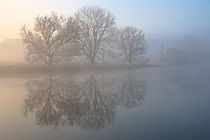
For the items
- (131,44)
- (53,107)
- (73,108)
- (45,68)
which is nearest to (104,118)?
(73,108)

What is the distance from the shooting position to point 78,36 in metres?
52.6

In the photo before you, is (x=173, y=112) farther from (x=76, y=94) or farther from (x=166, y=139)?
(x=76, y=94)

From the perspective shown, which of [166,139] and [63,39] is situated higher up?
[63,39]

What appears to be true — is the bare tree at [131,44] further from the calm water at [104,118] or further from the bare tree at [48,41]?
the calm water at [104,118]

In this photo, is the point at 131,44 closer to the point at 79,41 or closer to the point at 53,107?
the point at 79,41

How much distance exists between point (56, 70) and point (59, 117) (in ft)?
112

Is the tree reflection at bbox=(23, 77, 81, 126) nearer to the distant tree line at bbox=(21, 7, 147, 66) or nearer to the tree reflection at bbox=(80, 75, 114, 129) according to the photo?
the tree reflection at bbox=(80, 75, 114, 129)

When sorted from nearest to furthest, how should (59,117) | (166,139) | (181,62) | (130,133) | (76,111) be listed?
(166,139)
(130,133)
(59,117)
(76,111)
(181,62)

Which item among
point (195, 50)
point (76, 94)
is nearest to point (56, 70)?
point (76, 94)

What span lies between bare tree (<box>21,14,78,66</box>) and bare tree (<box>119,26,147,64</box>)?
855 inches

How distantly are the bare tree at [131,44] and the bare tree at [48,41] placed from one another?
21.7 m

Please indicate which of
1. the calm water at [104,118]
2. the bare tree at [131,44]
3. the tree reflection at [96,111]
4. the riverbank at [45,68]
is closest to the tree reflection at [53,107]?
the calm water at [104,118]

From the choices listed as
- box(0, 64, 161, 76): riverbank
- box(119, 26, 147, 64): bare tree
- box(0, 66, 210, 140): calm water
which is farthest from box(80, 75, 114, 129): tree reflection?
box(119, 26, 147, 64): bare tree

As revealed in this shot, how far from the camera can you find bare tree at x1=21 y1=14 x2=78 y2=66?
48.8 m
